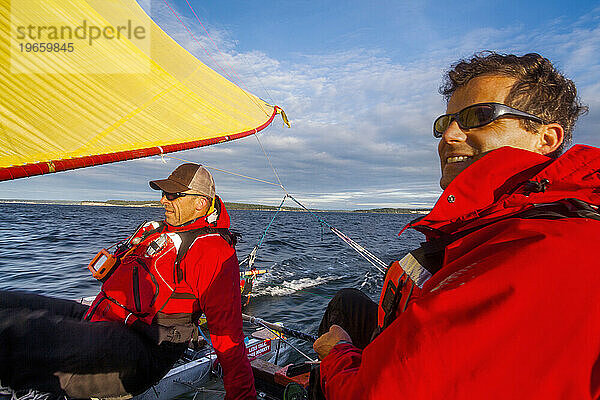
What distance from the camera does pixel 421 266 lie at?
1.24 m

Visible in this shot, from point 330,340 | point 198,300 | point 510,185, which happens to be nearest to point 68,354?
point 198,300

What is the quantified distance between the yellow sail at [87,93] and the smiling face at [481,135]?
212 centimetres

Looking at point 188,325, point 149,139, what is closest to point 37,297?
point 188,325

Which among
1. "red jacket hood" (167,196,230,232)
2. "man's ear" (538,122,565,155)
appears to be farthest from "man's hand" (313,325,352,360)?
"red jacket hood" (167,196,230,232)

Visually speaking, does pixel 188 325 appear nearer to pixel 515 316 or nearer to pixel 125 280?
pixel 125 280

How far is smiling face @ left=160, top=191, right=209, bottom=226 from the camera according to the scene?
3268 mm

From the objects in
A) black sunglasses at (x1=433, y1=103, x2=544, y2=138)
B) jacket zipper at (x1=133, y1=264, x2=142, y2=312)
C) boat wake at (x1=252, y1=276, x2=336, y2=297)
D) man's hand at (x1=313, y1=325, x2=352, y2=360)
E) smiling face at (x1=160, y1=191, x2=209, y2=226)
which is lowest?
boat wake at (x1=252, y1=276, x2=336, y2=297)

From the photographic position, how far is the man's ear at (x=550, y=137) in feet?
4.52

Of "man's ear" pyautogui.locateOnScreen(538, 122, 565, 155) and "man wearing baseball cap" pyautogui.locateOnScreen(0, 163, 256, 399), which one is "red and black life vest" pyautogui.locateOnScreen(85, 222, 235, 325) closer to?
"man wearing baseball cap" pyautogui.locateOnScreen(0, 163, 256, 399)

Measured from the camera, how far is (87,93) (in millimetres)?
2602

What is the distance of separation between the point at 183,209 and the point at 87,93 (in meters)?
1.31

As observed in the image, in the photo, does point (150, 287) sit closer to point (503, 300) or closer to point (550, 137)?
point (503, 300)

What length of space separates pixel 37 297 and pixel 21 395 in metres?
0.97

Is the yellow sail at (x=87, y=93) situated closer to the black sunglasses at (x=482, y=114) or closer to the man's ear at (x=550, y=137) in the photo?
the black sunglasses at (x=482, y=114)
